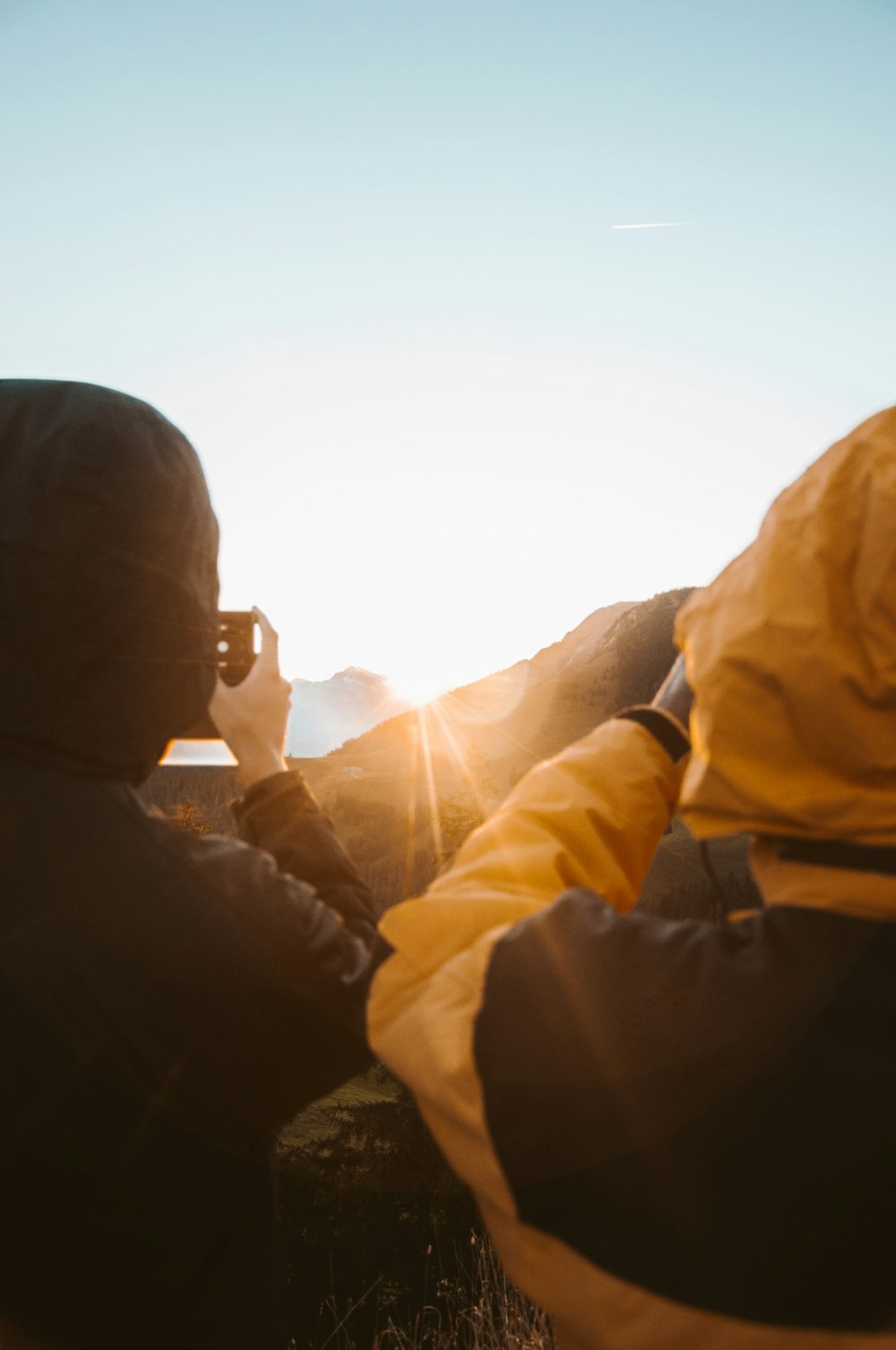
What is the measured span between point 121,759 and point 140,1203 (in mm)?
695

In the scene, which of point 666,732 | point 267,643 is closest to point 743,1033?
point 666,732

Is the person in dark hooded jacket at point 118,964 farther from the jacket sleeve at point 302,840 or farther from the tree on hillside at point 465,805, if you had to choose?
the tree on hillside at point 465,805

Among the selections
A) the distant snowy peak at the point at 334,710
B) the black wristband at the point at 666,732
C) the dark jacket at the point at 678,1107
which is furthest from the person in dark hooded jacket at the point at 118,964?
the distant snowy peak at the point at 334,710

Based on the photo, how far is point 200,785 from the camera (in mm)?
5227

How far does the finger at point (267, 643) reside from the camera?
1616mm

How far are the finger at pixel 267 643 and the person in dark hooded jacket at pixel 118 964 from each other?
0.92 feet

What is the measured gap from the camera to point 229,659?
159 cm

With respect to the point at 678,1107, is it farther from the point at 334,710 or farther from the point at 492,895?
the point at 334,710

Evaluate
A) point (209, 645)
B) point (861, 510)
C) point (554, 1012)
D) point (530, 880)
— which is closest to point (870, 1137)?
point (554, 1012)

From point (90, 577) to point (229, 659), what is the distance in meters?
0.39

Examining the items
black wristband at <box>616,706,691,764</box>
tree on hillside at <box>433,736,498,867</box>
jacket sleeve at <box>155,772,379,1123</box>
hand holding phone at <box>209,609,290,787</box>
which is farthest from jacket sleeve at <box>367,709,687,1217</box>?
tree on hillside at <box>433,736,498,867</box>

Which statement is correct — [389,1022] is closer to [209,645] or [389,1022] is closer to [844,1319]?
[844,1319]

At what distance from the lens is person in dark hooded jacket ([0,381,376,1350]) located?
1.17 metres

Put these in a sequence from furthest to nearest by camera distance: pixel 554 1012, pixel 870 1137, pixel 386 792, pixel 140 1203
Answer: pixel 386 792, pixel 140 1203, pixel 554 1012, pixel 870 1137
